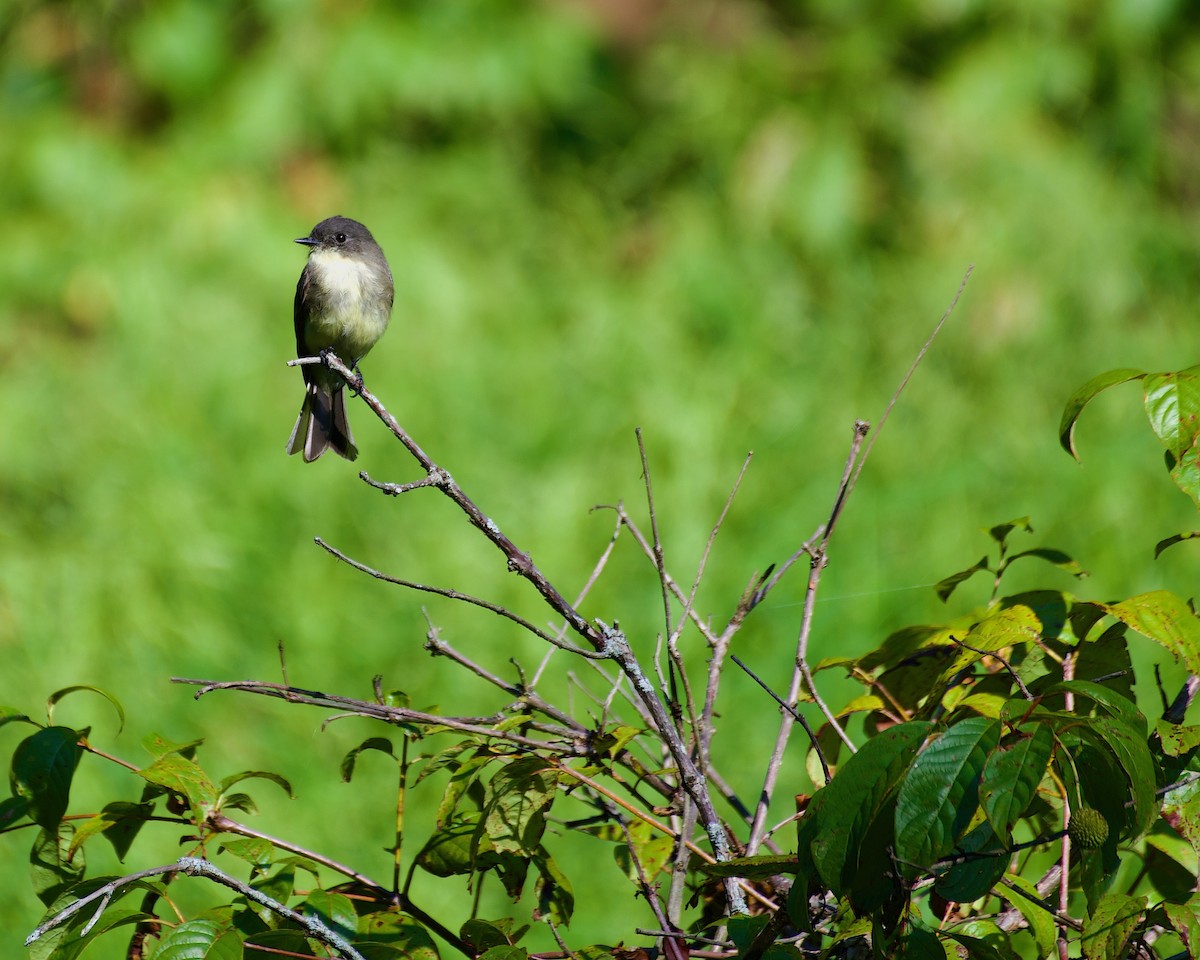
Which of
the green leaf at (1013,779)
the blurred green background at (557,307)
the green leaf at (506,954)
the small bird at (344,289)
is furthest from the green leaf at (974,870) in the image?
the blurred green background at (557,307)

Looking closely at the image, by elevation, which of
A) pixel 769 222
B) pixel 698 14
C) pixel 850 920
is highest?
pixel 698 14

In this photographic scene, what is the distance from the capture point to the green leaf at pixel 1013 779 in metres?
0.91

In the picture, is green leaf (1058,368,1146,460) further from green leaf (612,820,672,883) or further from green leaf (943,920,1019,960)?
green leaf (612,820,672,883)

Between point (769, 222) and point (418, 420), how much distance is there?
5.29 ft

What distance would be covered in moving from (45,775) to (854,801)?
29.3 inches

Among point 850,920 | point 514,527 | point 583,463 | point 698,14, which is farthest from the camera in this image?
point 698,14

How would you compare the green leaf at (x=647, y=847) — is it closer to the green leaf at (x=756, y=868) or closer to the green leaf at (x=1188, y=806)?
the green leaf at (x=756, y=868)

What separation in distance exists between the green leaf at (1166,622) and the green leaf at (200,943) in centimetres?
77

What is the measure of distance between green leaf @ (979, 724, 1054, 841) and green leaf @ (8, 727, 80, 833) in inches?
31.7

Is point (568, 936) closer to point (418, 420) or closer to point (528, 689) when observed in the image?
point (528, 689)

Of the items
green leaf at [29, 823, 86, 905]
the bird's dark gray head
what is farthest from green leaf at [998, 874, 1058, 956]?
the bird's dark gray head

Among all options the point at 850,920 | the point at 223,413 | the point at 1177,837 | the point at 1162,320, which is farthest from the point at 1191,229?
the point at 850,920

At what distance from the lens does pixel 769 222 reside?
16.9 feet

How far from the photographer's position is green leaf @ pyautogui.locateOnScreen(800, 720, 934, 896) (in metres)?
0.96
